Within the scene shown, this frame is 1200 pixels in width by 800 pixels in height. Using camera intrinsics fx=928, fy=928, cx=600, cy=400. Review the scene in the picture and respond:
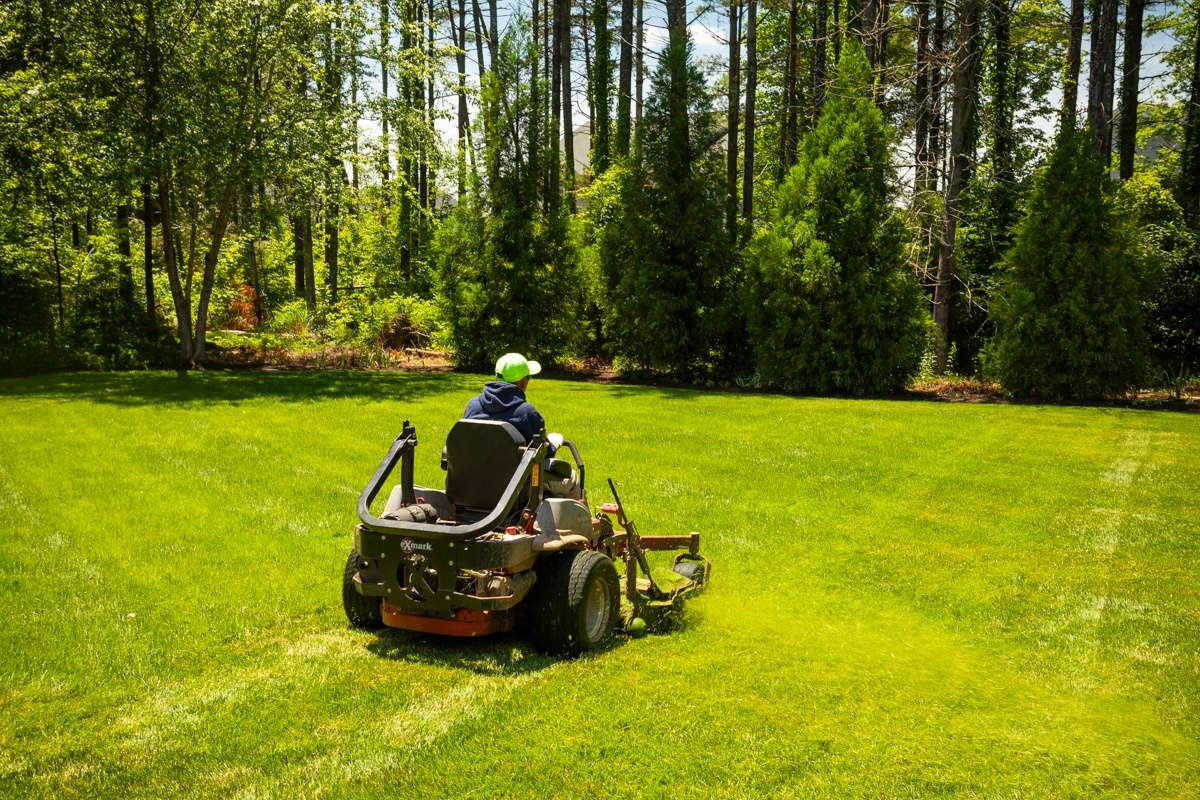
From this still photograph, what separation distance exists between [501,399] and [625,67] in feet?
91.1

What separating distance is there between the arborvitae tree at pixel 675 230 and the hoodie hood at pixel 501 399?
13.7 m

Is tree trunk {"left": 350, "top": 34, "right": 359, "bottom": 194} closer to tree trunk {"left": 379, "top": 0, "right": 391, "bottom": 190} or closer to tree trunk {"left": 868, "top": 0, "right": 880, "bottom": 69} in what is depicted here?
tree trunk {"left": 379, "top": 0, "right": 391, "bottom": 190}

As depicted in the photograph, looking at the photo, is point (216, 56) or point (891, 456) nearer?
point (891, 456)

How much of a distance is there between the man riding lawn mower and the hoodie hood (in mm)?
161

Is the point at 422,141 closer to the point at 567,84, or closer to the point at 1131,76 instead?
the point at 567,84

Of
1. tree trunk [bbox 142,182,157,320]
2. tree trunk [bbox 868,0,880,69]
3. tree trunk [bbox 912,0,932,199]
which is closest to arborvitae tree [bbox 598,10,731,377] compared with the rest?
tree trunk [bbox 868,0,880,69]

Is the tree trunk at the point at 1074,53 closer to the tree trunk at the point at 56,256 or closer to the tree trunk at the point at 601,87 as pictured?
the tree trunk at the point at 601,87

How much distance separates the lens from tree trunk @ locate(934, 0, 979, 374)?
1819cm

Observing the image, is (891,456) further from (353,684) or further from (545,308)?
(545,308)

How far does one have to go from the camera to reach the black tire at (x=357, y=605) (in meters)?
5.57

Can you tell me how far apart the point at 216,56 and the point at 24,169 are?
13.9 feet

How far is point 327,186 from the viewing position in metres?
20.2

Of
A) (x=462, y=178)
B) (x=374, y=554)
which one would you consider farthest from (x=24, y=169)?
(x=374, y=554)

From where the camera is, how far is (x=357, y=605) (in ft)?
18.5
